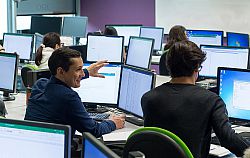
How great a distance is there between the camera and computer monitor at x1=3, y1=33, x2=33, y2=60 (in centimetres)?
644

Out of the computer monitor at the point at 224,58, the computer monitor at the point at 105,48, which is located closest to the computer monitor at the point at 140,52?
the computer monitor at the point at 105,48

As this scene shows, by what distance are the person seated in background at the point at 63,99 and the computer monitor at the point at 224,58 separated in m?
2.08

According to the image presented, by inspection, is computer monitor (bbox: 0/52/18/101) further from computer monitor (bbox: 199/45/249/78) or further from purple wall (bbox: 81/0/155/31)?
purple wall (bbox: 81/0/155/31)

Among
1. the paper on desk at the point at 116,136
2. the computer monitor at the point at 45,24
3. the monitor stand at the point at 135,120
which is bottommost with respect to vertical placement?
the paper on desk at the point at 116,136

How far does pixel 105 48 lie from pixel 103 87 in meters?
2.00

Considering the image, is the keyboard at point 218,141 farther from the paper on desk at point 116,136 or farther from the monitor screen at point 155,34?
the monitor screen at point 155,34

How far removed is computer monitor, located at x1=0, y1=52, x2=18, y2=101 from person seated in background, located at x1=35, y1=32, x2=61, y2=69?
782 millimetres

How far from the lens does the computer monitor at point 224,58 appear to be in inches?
189

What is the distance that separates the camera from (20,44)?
6508 mm

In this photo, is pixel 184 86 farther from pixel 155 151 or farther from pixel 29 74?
pixel 29 74

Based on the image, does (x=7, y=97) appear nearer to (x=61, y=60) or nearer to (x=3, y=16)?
(x=61, y=60)

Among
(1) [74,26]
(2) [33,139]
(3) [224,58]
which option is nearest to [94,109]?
(3) [224,58]

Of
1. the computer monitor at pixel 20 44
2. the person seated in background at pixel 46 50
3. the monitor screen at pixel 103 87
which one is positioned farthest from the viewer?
the computer monitor at pixel 20 44

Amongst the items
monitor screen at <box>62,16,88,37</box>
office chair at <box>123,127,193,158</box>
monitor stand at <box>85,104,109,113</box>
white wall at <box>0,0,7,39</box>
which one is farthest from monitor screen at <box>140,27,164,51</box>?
office chair at <box>123,127,193,158</box>
